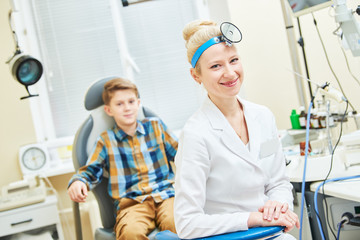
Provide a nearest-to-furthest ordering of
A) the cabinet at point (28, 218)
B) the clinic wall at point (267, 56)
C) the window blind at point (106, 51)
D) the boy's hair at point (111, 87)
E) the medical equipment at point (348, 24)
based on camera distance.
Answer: the medical equipment at point (348, 24) < the boy's hair at point (111, 87) < the cabinet at point (28, 218) < the clinic wall at point (267, 56) < the window blind at point (106, 51)

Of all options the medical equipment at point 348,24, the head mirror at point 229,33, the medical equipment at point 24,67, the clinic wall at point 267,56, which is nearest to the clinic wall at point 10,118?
the medical equipment at point 24,67

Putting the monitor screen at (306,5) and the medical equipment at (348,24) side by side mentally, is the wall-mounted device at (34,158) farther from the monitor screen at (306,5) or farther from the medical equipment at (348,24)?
the medical equipment at (348,24)

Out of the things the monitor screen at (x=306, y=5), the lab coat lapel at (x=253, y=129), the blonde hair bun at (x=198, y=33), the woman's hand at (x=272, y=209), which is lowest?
the woman's hand at (x=272, y=209)

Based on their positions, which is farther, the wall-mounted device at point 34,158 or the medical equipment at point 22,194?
the wall-mounted device at point 34,158

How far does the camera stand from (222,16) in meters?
2.89

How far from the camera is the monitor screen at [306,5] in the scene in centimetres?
183

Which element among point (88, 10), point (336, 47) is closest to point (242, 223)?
point (336, 47)

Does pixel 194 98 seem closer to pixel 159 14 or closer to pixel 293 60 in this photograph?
pixel 159 14

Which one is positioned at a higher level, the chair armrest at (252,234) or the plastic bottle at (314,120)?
the plastic bottle at (314,120)

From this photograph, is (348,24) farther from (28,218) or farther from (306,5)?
(28,218)

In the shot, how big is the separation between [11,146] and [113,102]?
125 centimetres

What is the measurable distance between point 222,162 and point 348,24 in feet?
2.61

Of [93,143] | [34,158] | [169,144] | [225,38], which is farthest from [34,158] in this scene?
[225,38]

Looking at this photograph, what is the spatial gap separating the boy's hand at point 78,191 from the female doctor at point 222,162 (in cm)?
70
